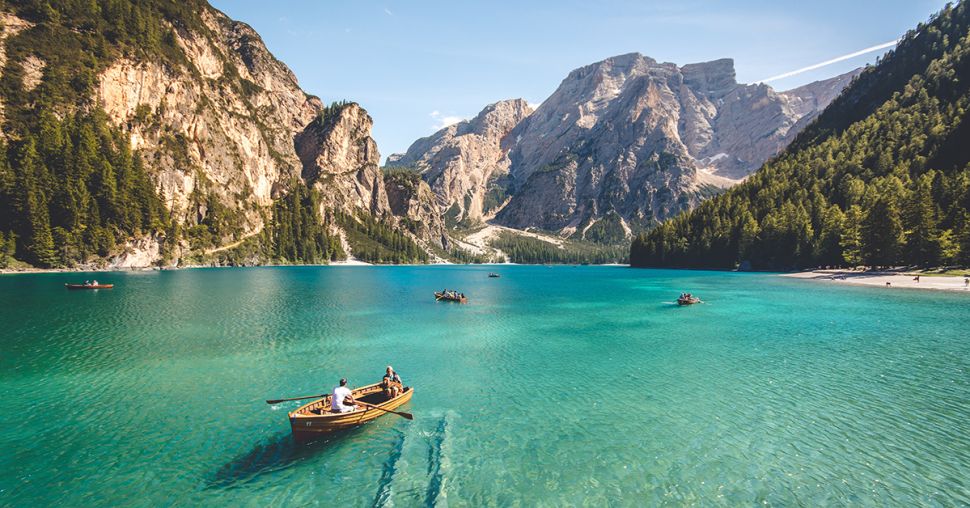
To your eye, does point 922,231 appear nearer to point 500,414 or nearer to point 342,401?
point 500,414

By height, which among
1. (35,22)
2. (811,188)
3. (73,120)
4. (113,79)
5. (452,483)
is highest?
(35,22)

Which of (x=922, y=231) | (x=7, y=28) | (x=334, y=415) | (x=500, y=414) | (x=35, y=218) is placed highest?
(x=7, y=28)

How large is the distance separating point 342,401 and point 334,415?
1.34 m

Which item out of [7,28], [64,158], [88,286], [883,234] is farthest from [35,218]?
[883,234]

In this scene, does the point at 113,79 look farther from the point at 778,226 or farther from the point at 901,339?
the point at 778,226

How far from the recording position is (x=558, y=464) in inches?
821

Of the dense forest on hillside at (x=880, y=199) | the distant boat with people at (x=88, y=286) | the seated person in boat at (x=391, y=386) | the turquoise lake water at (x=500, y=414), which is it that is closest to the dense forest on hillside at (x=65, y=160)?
the distant boat with people at (x=88, y=286)

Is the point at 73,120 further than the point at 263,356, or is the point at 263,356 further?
the point at 73,120

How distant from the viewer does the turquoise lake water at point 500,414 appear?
61.3 ft

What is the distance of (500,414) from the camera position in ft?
91.2

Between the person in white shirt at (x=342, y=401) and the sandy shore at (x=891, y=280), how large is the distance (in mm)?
115648

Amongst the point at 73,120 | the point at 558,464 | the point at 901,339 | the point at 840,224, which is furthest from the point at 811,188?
the point at 73,120

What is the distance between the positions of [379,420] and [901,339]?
55.3m

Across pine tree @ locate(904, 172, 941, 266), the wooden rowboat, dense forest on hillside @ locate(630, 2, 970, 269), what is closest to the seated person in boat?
the wooden rowboat
